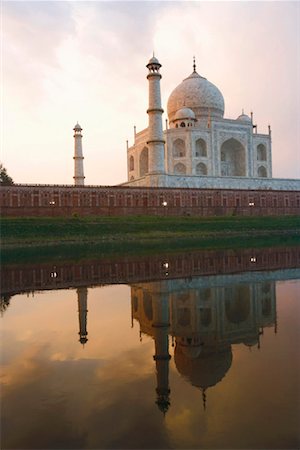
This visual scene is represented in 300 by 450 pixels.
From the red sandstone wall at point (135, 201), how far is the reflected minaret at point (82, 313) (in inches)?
760

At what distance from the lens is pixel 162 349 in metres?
5.32

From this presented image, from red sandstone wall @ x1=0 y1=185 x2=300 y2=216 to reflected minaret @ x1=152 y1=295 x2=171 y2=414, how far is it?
2120cm

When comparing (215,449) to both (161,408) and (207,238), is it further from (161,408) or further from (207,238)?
(207,238)

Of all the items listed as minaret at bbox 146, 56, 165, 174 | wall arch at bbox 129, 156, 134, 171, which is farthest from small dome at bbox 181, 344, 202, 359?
wall arch at bbox 129, 156, 134, 171

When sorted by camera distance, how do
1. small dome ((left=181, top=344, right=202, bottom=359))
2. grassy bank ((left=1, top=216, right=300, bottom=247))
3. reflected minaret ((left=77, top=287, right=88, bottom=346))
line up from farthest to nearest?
grassy bank ((left=1, top=216, right=300, bottom=247)) → reflected minaret ((left=77, top=287, right=88, bottom=346)) → small dome ((left=181, top=344, right=202, bottom=359))

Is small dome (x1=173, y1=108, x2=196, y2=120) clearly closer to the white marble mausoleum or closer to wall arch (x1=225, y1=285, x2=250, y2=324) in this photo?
the white marble mausoleum

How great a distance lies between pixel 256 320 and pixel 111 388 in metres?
3.13

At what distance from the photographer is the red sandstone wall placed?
2798 cm

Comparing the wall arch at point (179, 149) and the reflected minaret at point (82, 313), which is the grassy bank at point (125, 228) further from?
the reflected minaret at point (82, 313)

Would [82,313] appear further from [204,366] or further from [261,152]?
[261,152]

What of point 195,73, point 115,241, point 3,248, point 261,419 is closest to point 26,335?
point 261,419

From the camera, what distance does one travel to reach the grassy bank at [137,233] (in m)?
21.3

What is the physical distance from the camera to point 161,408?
11.8 feet

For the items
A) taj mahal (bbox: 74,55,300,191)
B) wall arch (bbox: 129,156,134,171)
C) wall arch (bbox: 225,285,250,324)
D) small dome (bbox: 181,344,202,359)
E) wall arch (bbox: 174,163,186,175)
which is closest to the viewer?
small dome (bbox: 181,344,202,359)
